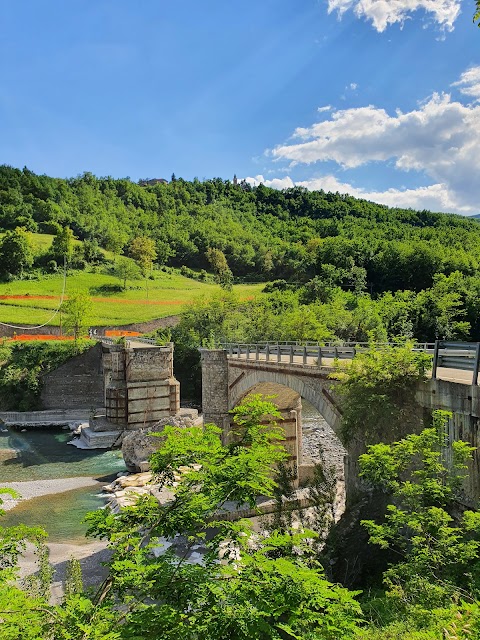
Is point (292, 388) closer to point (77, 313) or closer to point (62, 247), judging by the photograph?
point (77, 313)

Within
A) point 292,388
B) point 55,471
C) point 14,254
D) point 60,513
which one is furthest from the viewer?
point 14,254

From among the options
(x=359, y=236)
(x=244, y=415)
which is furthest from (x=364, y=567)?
(x=359, y=236)

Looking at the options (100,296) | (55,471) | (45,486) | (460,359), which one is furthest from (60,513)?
(100,296)

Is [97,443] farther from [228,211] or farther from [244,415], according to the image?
[228,211]

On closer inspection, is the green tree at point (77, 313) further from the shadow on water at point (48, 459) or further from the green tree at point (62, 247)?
the green tree at point (62, 247)

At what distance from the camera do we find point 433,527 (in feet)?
26.3

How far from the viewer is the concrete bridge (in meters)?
9.14

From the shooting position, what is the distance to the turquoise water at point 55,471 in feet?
72.5

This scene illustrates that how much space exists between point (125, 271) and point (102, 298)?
27.6ft

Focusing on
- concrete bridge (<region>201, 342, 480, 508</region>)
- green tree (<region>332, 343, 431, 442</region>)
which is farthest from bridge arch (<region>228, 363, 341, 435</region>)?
green tree (<region>332, 343, 431, 442</region>)

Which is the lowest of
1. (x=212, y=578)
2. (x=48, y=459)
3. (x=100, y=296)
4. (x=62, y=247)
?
(x=48, y=459)

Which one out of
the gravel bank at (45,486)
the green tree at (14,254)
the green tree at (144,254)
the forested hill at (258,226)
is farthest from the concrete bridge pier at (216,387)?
the green tree at (144,254)

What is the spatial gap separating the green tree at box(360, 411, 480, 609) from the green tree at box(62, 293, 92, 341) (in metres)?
47.8

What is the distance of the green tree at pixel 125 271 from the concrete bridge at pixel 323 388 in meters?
47.3
